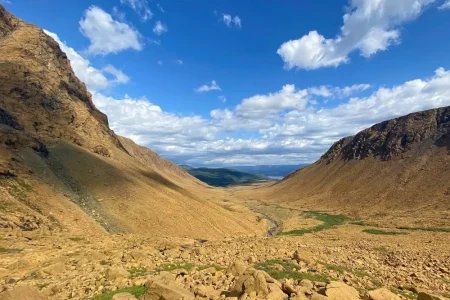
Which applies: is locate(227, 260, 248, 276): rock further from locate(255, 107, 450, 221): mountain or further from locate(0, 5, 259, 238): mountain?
locate(255, 107, 450, 221): mountain

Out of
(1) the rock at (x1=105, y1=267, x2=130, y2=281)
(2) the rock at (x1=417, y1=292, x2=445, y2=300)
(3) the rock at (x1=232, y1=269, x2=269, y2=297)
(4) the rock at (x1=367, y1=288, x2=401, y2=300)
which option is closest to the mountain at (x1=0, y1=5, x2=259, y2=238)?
(1) the rock at (x1=105, y1=267, x2=130, y2=281)

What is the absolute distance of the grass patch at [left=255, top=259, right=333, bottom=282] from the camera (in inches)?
672

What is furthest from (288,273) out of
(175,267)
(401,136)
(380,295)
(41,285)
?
(401,136)

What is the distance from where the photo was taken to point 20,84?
6125 centimetres

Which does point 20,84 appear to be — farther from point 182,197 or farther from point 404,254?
point 404,254

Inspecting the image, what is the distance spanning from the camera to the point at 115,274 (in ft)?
54.3

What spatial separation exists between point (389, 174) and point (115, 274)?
102190 millimetres

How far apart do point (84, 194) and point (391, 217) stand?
197 feet

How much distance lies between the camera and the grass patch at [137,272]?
17.5m

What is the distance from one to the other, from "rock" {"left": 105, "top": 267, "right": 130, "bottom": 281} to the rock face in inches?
4303

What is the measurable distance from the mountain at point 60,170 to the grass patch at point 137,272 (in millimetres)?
16549

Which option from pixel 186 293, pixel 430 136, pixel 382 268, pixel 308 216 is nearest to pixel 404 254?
pixel 382 268

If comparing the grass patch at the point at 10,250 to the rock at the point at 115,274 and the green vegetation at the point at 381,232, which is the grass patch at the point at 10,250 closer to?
the rock at the point at 115,274

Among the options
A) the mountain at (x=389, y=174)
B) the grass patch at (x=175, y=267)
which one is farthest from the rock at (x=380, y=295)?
the mountain at (x=389, y=174)
